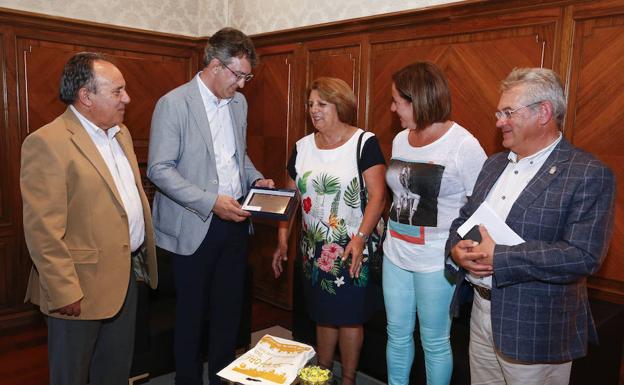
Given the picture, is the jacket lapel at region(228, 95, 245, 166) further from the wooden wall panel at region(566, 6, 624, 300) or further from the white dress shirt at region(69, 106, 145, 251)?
the wooden wall panel at region(566, 6, 624, 300)

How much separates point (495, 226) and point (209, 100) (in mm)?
1330

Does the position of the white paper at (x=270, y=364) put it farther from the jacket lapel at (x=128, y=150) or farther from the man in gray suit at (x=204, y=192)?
A: the jacket lapel at (x=128, y=150)

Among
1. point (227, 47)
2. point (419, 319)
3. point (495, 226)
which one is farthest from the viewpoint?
point (227, 47)

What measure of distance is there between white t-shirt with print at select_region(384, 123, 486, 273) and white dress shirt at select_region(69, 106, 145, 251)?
1044mm

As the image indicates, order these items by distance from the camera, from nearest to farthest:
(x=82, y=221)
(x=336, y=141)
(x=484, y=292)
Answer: (x=484, y=292), (x=82, y=221), (x=336, y=141)

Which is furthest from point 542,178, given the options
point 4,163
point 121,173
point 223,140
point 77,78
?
point 4,163

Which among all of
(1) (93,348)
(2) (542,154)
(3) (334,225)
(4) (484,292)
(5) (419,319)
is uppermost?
(2) (542,154)

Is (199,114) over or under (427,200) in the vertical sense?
over

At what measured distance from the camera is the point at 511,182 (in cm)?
160

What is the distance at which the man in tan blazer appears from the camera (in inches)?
66.0

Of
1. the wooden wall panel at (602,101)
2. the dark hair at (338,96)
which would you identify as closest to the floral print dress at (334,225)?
the dark hair at (338,96)

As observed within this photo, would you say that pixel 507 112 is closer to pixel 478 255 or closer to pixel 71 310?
pixel 478 255

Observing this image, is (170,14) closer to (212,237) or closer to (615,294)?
(212,237)

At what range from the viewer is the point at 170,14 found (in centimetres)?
423
